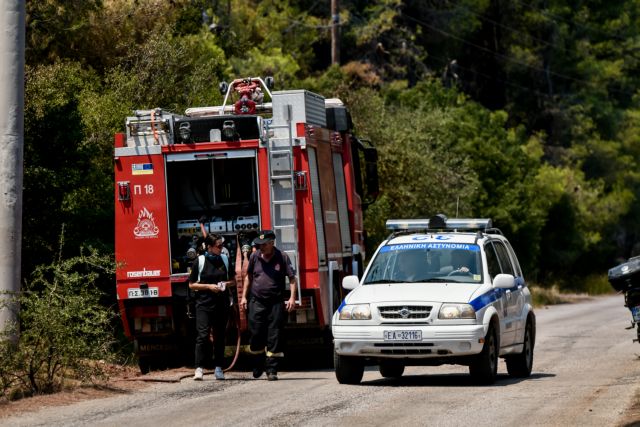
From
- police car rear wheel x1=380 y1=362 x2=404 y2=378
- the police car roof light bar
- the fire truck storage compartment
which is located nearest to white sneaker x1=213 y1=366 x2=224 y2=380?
the fire truck storage compartment

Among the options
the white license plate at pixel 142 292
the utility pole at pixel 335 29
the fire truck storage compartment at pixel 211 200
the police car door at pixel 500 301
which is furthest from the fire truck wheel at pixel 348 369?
the utility pole at pixel 335 29

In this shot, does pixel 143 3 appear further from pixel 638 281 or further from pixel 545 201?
pixel 545 201

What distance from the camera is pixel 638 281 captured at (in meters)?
18.1

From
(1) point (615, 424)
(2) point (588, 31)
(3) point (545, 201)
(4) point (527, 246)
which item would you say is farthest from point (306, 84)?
(2) point (588, 31)

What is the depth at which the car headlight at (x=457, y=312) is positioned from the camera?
15273 mm

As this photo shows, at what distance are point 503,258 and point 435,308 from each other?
2716 millimetres

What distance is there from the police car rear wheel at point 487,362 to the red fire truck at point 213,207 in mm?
2882

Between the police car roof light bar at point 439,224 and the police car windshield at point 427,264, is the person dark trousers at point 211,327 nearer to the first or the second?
the police car windshield at point 427,264

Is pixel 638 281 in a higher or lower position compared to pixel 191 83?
lower

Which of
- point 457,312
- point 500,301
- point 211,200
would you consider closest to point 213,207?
point 211,200

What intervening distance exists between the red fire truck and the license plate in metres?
2.50

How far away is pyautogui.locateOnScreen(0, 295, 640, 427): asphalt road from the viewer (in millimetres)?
12531

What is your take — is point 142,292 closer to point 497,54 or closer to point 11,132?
point 11,132

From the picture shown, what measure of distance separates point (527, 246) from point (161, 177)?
3358 cm
